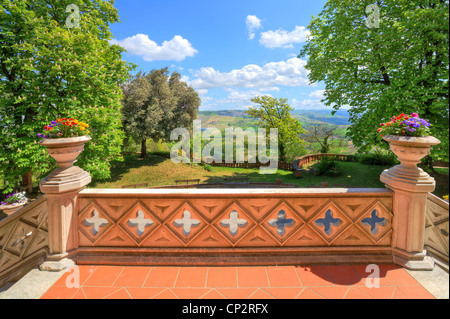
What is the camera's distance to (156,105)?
23.6m

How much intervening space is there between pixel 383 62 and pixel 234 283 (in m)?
13.0

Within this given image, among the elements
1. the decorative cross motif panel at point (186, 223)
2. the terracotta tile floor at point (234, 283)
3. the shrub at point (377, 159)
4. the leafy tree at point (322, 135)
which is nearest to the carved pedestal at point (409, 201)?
the terracotta tile floor at point (234, 283)

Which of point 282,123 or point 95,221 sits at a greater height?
point 282,123

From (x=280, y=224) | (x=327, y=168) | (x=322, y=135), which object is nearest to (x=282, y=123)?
(x=322, y=135)

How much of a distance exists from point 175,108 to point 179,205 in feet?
77.3

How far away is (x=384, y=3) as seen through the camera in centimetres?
1222

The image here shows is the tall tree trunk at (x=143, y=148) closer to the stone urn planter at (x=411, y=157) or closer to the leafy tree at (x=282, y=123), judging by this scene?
the leafy tree at (x=282, y=123)

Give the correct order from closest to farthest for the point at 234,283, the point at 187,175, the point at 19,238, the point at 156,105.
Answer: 1. the point at 234,283
2. the point at 19,238
3. the point at 187,175
4. the point at 156,105

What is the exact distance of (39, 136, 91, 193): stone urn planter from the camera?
2.98m

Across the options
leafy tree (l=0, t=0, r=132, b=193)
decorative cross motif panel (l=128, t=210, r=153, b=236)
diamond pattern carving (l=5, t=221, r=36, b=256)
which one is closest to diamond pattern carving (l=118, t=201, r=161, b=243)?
decorative cross motif panel (l=128, t=210, r=153, b=236)

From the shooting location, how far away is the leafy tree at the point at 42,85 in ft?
33.6

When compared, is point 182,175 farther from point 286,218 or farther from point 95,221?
point 286,218

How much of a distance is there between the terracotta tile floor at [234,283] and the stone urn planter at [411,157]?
1219 mm

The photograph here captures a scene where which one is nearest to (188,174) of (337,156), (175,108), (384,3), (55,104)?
(175,108)
